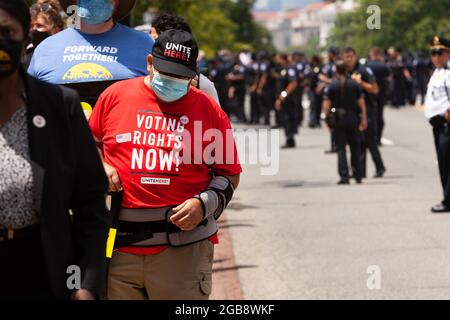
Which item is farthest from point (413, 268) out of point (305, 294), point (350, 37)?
point (350, 37)

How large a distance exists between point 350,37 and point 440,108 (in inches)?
3770

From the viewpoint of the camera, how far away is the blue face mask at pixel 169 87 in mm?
5387

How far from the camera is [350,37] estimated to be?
355 ft

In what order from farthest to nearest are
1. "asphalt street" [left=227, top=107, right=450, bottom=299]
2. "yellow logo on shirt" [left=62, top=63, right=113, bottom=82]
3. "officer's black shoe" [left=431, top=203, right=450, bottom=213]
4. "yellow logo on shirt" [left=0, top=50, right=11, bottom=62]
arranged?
"officer's black shoe" [left=431, top=203, right=450, bottom=213] → "asphalt street" [left=227, top=107, right=450, bottom=299] → "yellow logo on shirt" [left=62, top=63, right=113, bottom=82] → "yellow logo on shirt" [left=0, top=50, right=11, bottom=62]

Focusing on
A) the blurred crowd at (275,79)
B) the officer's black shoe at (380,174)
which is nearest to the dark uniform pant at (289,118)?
the blurred crowd at (275,79)

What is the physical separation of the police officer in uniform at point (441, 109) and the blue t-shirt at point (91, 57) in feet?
25.8

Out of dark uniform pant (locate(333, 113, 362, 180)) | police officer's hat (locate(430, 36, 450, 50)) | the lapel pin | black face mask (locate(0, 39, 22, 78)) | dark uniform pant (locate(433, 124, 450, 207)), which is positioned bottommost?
dark uniform pant (locate(333, 113, 362, 180))

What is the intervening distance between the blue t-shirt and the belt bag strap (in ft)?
2.47

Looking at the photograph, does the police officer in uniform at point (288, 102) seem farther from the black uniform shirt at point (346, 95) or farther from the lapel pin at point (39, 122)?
the lapel pin at point (39, 122)

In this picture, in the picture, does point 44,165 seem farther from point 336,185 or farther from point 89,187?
point 336,185

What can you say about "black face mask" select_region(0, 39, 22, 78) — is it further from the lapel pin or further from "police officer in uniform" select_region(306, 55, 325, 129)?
"police officer in uniform" select_region(306, 55, 325, 129)

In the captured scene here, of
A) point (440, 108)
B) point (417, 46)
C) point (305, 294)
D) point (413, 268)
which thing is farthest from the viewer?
point (417, 46)

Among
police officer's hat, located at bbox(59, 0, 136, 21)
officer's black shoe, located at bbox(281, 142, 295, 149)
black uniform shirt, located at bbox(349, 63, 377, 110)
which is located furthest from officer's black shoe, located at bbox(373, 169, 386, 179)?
police officer's hat, located at bbox(59, 0, 136, 21)

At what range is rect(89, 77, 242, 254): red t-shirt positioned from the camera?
5.42 m
